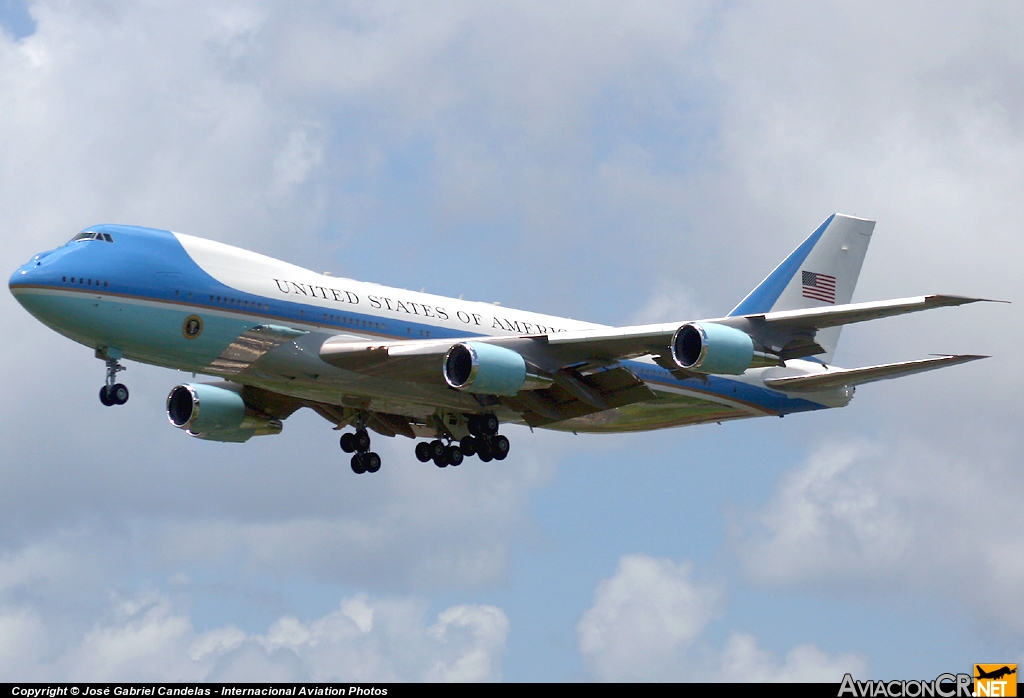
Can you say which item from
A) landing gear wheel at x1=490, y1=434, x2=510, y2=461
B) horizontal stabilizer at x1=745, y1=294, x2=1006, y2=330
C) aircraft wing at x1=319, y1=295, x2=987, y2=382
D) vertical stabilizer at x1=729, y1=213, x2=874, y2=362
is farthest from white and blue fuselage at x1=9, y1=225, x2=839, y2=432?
horizontal stabilizer at x1=745, y1=294, x2=1006, y2=330

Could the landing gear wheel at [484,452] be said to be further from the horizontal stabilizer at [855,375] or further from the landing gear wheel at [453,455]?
the horizontal stabilizer at [855,375]

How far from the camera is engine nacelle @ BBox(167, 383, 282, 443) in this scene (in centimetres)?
5338

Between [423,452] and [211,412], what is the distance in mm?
7943

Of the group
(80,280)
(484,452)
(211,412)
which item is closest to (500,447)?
(484,452)

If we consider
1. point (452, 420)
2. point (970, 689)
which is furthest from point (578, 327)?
point (970, 689)

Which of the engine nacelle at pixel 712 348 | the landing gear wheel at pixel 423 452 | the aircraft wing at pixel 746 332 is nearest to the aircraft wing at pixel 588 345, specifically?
the aircraft wing at pixel 746 332

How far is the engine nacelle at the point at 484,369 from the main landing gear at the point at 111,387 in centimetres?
1014

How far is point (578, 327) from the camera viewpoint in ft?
181

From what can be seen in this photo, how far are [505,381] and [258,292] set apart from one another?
8279 millimetres

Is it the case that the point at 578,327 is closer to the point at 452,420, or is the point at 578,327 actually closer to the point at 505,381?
the point at 452,420

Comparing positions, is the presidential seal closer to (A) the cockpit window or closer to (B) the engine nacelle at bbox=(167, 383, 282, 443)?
(A) the cockpit window

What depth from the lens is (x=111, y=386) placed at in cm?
4484

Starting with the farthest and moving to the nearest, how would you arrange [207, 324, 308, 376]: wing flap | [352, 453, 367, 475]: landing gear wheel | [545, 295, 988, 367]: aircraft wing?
1. [352, 453, 367, 475]: landing gear wheel
2. [207, 324, 308, 376]: wing flap
3. [545, 295, 988, 367]: aircraft wing

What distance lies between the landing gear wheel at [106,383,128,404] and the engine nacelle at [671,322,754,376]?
56.3ft
